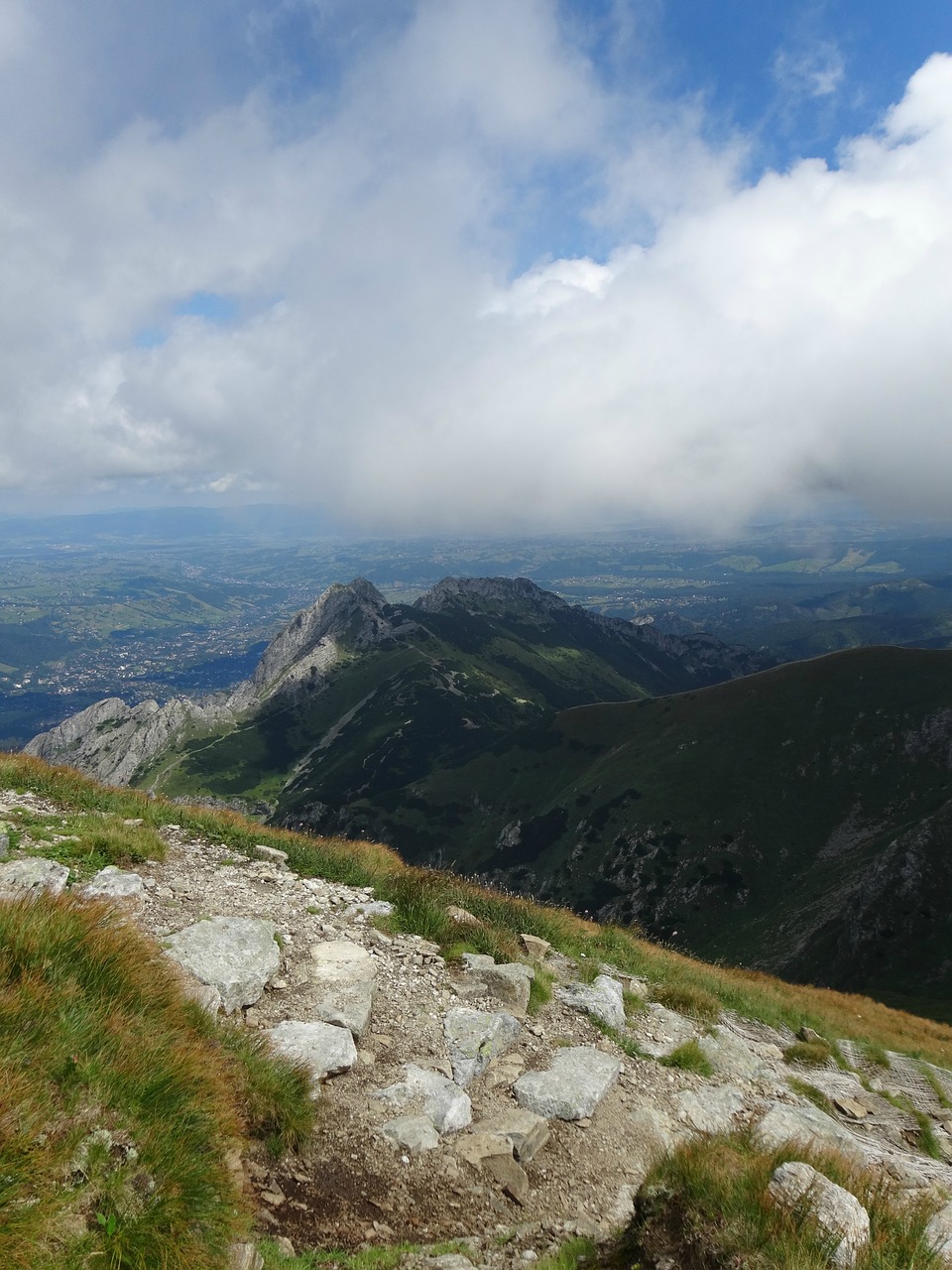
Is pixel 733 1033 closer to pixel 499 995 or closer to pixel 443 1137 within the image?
pixel 499 995

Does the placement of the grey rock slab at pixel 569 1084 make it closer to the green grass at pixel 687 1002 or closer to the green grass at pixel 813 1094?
the green grass at pixel 687 1002

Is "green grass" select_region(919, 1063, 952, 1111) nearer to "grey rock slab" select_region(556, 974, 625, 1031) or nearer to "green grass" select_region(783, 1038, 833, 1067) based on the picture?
"green grass" select_region(783, 1038, 833, 1067)

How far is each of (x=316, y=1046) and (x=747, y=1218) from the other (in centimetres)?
562

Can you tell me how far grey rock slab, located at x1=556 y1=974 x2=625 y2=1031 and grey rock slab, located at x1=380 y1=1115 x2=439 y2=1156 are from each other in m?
4.84

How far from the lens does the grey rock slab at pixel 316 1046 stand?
806 centimetres

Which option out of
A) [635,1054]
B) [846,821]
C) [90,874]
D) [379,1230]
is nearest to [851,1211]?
[379,1230]

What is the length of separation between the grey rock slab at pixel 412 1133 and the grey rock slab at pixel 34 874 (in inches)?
260

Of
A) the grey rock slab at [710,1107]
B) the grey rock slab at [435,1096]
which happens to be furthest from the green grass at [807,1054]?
the grey rock slab at [435,1096]

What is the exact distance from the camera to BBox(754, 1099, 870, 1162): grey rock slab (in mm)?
8906

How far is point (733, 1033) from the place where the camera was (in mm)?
14094

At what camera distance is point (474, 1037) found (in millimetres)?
9891

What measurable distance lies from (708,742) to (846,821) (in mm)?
32482

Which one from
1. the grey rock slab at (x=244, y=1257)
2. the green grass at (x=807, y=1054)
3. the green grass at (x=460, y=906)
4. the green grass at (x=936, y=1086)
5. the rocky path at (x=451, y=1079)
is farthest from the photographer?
the green grass at (x=807, y=1054)

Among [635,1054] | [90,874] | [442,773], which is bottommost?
[442,773]
